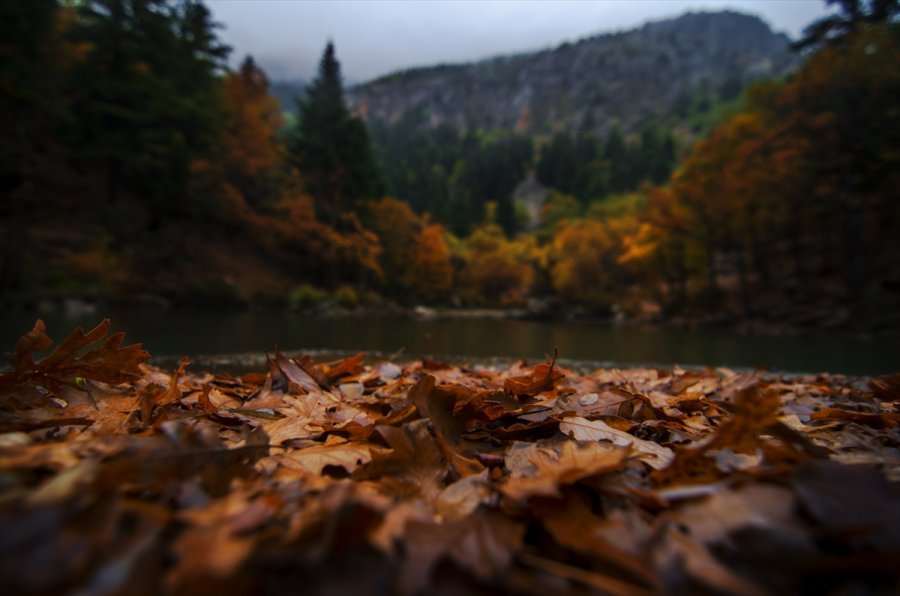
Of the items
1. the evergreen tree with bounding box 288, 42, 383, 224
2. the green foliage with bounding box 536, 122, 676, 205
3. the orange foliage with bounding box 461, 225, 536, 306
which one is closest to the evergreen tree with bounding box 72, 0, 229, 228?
the evergreen tree with bounding box 288, 42, 383, 224

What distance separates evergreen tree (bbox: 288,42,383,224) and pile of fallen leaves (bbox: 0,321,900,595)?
2201 centimetres

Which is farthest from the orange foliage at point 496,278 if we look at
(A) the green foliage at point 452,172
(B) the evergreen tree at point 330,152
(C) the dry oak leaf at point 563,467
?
(C) the dry oak leaf at point 563,467

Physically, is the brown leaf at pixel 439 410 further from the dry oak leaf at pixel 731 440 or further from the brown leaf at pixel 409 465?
the dry oak leaf at pixel 731 440

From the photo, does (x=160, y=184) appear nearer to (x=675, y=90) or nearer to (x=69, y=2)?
(x=69, y=2)

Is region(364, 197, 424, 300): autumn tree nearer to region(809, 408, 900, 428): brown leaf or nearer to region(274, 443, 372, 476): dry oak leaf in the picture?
region(809, 408, 900, 428): brown leaf

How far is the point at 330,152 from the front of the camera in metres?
21.9

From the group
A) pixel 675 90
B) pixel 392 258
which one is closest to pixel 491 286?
pixel 392 258

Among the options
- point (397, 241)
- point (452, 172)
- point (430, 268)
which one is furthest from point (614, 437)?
point (452, 172)

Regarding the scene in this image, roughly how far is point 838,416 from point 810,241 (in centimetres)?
2750

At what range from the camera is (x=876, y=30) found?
1298cm

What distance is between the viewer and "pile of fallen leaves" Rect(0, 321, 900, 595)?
0.39 metres

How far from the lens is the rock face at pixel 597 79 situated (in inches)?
3752

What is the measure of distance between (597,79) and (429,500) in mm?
123038

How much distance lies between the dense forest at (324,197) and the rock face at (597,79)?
68378 millimetres
